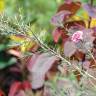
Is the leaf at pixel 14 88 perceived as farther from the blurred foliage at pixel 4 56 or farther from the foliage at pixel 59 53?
the blurred foliage at pixel 4 56

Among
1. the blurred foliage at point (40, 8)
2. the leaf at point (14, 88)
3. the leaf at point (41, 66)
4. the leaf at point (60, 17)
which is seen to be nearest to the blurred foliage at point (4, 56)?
the leaf at point (14, 88)

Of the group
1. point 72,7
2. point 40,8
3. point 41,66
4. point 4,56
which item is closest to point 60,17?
point 72,7

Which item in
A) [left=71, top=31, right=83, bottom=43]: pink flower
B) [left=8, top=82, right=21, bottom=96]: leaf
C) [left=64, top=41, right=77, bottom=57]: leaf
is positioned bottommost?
[left=8, top=82, right=21, bottom=96]: leaf

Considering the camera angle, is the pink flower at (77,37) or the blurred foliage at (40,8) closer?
the pink flower at (77,37)

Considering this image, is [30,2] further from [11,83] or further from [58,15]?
[58,15]

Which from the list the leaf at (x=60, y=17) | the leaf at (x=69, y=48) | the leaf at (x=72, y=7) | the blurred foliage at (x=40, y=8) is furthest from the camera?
the blurred foliage at (x=40, y=8)

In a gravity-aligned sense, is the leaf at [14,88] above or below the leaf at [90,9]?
below

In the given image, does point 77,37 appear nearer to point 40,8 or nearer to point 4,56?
point 4,56

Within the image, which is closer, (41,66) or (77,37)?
(77,37)

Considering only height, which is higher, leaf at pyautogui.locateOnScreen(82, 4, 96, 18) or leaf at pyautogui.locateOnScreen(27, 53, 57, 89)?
leaf at pyautogui.locateOnScreen(82, 4, 96, 18)

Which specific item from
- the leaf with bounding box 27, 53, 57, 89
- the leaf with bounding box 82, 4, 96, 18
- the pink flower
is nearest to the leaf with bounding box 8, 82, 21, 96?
the leaf with bounding box 27, 53, 57, 89

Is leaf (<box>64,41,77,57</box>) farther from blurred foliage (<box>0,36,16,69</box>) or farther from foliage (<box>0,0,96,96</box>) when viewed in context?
blurred foliage (<box>0,36,16,69</box>)
